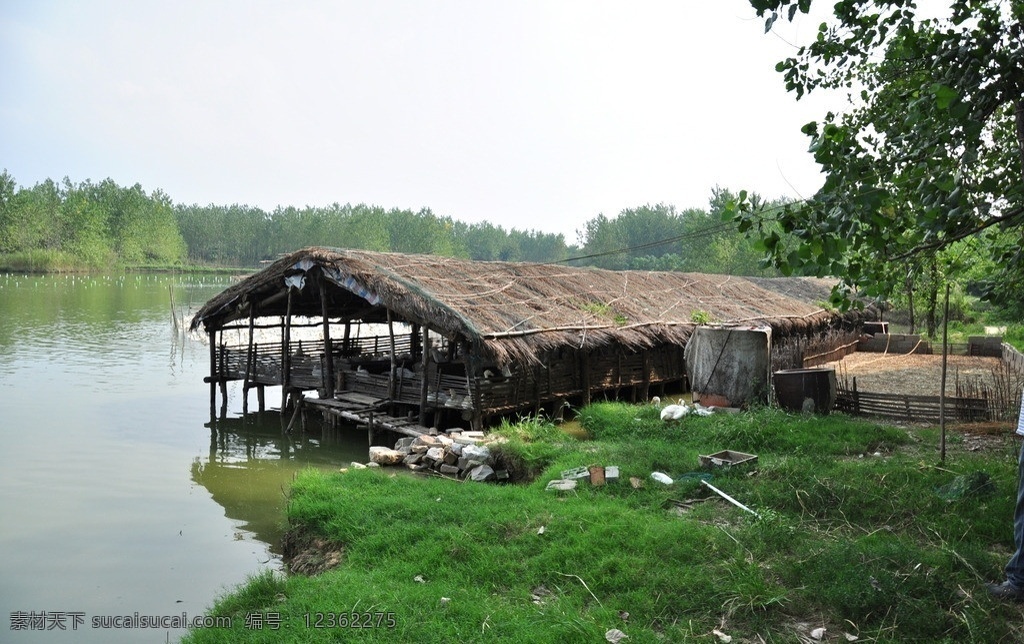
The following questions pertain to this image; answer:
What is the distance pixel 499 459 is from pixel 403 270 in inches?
199

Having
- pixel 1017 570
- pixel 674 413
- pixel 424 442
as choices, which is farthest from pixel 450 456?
pixel 1017 570

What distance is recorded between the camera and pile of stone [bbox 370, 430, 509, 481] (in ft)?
31.0

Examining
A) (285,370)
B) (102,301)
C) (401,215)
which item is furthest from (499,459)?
(401,215)

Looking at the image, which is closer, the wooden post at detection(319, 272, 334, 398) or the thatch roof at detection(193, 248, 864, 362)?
the thatch roof at detection(193, 248, 864, 362)

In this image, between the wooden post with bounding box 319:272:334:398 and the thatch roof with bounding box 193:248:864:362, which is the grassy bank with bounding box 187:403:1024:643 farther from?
the wooden post with bounding box 319:272:334:398

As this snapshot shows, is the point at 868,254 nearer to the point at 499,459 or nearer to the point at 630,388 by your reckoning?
the point at 499,459

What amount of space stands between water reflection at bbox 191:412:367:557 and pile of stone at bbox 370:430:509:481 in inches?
59.4

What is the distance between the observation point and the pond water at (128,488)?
6.84m

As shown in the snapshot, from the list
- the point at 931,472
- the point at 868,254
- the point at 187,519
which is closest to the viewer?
the point at 868,254

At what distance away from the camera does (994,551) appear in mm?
5297

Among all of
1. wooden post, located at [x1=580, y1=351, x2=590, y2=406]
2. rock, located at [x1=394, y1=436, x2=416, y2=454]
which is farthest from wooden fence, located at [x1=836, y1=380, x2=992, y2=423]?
rock, located at [x1=394, y1=436, x2=416, y2=454]

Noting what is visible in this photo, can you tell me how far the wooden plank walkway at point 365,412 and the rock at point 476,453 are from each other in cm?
214

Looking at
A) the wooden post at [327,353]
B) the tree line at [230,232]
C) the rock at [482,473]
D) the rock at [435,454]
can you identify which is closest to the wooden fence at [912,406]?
the rock at [482,473]

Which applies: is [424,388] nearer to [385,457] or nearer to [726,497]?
[385,457]
